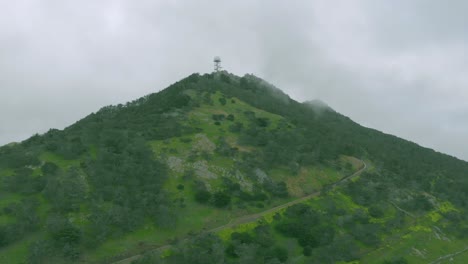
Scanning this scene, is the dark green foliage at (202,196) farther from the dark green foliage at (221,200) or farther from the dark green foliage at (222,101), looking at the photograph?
the dark green foliage at (222,101)

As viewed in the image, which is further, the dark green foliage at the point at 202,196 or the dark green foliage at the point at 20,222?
the dark green foliage at the point at 202,196

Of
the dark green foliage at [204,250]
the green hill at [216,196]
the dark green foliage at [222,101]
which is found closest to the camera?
the dark green foliage at [204,250]

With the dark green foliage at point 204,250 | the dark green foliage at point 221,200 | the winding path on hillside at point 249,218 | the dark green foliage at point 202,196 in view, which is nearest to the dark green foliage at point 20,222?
the winding path on hillside at point 249,218

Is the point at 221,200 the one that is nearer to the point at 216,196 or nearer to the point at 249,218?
the point at 216,196

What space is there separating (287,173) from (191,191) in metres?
20.0

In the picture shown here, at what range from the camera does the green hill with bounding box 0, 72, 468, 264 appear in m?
51.7

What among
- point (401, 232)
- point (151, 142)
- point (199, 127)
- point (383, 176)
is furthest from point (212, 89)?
point (401, 232)

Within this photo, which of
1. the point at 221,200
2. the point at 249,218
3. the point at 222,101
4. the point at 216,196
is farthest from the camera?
the point at 222,101

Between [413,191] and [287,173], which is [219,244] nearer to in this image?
[287,173]

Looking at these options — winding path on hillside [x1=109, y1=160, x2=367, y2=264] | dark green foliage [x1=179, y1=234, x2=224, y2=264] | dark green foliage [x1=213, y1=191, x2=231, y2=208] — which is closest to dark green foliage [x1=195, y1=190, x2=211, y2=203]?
dark green foliage [x1=213, y1=191, x2=231, y2=208]

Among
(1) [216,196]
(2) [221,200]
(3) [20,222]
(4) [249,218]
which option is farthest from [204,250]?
(3) [20,222]

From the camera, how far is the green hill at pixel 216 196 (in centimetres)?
5169

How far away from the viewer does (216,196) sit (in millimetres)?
62875

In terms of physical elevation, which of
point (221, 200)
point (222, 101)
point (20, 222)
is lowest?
point (221, 200)
